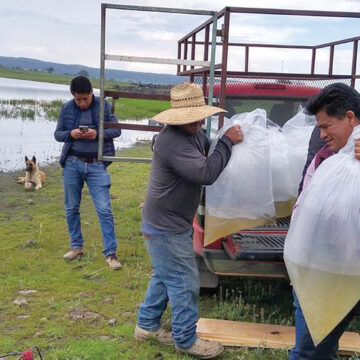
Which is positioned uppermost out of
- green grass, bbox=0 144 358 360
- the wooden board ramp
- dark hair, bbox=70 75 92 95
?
dark hair, bbox=70 75 92 95

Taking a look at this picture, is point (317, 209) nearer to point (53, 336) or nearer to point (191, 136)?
point (191, 136)

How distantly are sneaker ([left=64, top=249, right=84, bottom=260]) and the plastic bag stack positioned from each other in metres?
2.37

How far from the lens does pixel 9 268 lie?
5332mm

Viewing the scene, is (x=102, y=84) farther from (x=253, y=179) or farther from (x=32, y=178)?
(x=32, y=178)

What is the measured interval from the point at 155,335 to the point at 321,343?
1575 millimetres

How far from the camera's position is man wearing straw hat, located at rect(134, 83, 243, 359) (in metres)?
3.17

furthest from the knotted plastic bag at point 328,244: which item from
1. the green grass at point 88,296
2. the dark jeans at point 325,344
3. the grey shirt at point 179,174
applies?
the green grass at point 88,296

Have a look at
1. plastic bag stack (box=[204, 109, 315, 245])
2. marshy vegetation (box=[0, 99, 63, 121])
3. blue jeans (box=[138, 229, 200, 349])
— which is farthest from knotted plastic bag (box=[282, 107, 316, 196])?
marshy vegetation (box=[0, 99, 63, 121])

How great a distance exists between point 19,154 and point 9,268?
9814 mm

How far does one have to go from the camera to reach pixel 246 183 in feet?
11.1

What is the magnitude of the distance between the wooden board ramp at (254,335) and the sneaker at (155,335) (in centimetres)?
22

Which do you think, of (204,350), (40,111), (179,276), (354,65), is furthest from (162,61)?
(40,111)

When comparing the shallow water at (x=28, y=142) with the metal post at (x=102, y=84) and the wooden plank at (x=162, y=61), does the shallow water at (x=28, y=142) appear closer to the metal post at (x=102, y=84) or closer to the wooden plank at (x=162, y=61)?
the metal post at (x=102, y=84)

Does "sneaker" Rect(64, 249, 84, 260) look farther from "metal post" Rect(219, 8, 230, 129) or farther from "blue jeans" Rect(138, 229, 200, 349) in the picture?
"metal post" Rect(219, 8, 230, 129)
